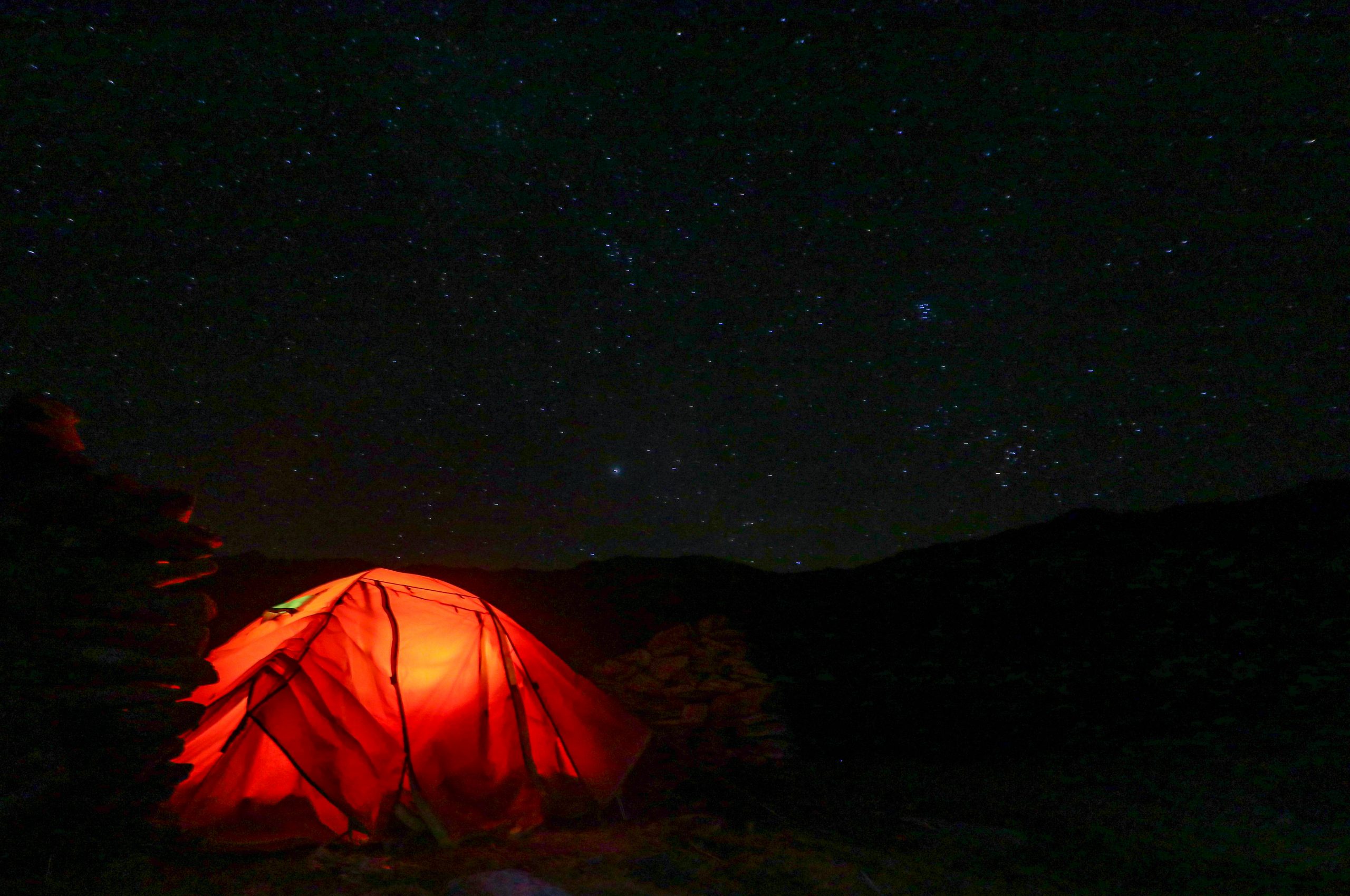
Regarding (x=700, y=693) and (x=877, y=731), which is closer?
(x=700, y=693)

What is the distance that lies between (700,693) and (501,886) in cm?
626

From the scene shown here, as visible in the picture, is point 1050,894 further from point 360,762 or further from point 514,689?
point 360,762

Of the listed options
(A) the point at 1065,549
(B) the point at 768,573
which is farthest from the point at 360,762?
(A) the point at 1065,549

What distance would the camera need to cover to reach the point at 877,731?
1049cm

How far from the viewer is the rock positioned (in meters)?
3.47

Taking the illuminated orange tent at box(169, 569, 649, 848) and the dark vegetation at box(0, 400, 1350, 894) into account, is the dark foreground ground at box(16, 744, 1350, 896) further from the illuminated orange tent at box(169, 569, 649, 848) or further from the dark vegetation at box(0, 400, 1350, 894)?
the illuminated orange tent at box(169, 569, 649, 848)

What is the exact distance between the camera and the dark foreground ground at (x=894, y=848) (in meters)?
3.80

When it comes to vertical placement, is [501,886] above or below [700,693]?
above

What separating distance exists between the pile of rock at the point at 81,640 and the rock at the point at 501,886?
1881mm

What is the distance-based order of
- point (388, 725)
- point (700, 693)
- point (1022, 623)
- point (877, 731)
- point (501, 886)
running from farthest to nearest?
point (1022, 623) < point (877, 731) < point (700, 693) < point (388, 725) < point (501, 886)

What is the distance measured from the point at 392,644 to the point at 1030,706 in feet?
35.0

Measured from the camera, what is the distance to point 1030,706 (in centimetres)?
1113

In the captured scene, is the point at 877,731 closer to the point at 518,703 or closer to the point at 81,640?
the point at 518,703

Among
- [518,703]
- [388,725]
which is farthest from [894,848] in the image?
[388,725]
